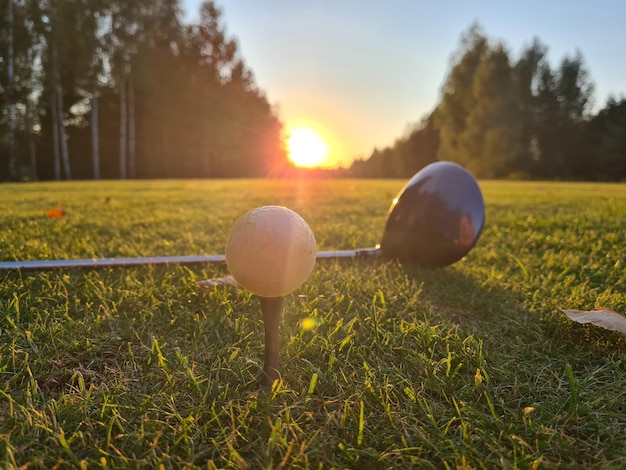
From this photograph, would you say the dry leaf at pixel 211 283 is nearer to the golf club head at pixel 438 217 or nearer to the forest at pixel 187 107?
the golf club head at pixel 438 217

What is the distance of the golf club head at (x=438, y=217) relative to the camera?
2.61 metres

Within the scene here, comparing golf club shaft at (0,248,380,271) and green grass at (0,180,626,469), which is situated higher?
golf club shaft at (0,248,380,271)

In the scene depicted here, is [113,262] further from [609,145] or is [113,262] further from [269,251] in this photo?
[609,145]

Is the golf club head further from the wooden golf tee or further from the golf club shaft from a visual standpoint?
the wooden golf tee

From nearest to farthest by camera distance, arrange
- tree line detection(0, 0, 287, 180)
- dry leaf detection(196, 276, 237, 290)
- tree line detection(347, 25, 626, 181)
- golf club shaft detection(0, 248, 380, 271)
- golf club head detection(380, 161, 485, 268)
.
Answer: dry leaf detection(196, 276, 237, 290)
golf club shaft detection(0, 248, 380, 271)
golf club head detection(380, 161, 485, 268)
tree line detection(0, 0, 287, 180)
tree line detection(347, 25, 626, 181)

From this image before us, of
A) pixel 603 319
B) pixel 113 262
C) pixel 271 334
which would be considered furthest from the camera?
pixel 113 262

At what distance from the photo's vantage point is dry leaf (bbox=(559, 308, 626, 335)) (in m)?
1.60

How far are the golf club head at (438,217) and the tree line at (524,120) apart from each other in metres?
32.6

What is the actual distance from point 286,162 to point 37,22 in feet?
75.3

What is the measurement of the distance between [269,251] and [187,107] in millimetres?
31136

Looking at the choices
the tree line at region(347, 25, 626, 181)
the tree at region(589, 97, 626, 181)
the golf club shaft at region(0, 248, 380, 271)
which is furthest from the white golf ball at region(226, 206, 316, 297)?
the tree at region(589, 97, 626, 181)

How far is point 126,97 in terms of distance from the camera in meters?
28.2

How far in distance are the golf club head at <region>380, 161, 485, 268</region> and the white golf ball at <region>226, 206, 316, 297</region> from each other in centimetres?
155

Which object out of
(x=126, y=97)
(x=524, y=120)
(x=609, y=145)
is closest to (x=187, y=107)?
(x=126, y=97)
